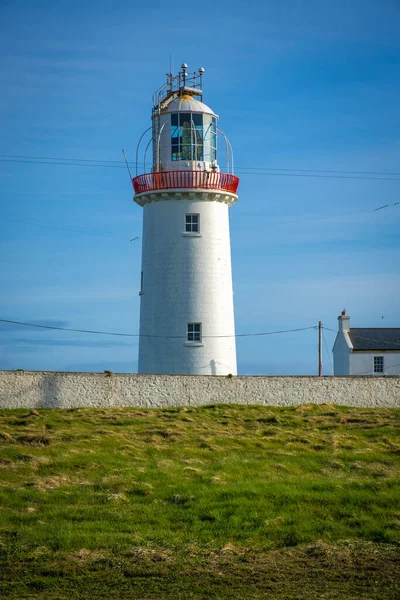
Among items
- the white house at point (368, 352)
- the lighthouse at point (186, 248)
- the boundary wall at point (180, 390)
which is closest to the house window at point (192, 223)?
the lighthouse at point (186, 248)

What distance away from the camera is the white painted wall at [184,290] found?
3061 centimetres

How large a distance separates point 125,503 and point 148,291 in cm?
1541

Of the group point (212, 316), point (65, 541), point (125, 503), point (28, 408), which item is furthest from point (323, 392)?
point (65, 541)

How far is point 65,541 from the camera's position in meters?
14.1

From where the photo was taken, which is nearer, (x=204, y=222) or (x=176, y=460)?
(x=176, y=460)

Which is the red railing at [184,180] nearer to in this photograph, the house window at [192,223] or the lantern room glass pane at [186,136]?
the lantern room glass pane at [186,136]

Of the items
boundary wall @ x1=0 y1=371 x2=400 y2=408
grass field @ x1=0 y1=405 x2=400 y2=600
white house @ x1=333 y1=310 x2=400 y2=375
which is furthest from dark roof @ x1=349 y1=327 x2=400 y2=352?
grass field @ x1=0 y1=405 x2=400 y2=600

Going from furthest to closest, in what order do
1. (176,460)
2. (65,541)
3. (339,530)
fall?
(176,460), (339,530), (65,541)

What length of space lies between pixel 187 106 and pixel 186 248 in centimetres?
521

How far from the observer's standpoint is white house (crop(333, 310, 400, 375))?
1767 inches

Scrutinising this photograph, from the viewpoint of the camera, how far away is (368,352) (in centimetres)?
4494

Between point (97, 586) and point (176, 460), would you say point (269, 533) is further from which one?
point (176, 460)

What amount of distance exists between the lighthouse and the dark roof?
49.9 ft

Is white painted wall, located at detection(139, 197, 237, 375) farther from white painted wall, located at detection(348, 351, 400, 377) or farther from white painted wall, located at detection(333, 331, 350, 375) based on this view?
white painted wall, located at detection(333, 331, 350, 375)
